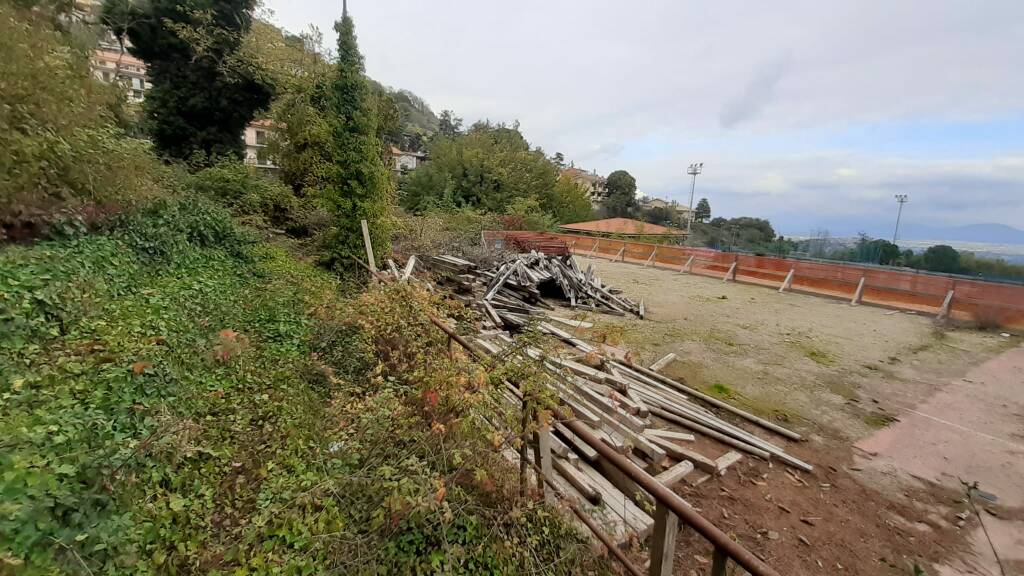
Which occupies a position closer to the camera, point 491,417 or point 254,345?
point 491,417

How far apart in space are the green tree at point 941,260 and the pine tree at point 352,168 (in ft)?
71.5

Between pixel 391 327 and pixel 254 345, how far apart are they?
2.06m

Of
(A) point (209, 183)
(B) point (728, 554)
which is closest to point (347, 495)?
(B) point (728, 554)

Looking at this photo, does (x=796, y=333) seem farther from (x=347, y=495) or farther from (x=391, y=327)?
(x=347, y=495)

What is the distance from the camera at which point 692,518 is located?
1469 mm

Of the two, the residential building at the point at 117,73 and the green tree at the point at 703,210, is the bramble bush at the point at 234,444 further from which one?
the green tree at the point at 703,210

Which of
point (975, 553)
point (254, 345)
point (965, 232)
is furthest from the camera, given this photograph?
point (965, 232)

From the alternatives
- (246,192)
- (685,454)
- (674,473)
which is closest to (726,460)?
(685,454)

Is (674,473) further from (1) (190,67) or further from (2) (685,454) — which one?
(1) (190,67)

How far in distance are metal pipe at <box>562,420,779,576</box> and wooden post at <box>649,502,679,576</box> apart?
0.26 m

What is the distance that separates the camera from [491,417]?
Result: 8.89 ft

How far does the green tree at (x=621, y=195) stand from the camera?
185ft

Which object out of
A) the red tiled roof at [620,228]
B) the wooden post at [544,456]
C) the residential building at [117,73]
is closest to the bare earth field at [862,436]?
the wooden post at [544,456]

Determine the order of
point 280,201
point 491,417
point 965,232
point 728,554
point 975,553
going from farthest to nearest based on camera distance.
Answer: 1. point 965,232
2. point 280,201
3. point 975,553
4. point 491,417
5. point 728,554
